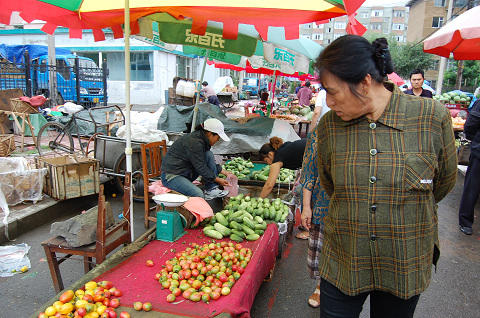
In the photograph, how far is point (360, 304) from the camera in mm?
1736

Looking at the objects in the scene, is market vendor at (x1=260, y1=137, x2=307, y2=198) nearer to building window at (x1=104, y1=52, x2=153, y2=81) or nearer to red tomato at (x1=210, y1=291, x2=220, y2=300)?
red tomato at (x1=210, y1=291, x2=220, y2=300)

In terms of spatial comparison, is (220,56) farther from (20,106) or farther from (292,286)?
(20,106)

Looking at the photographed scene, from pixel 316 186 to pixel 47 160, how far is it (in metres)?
4.42

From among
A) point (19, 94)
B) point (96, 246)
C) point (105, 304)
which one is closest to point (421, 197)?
point (105, 304)

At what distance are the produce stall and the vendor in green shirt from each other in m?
1.12

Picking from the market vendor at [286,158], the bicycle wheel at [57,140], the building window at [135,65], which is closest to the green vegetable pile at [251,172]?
the market vendor at [286,158]

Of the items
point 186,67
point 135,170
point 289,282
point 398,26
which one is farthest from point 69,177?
point 398,26

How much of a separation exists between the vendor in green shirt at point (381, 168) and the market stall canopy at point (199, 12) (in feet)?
4.98

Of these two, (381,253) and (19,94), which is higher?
(19,94)

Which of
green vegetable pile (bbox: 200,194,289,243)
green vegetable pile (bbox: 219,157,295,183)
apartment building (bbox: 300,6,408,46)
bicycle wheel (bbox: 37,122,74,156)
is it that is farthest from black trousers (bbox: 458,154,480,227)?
apartment building (bbox: 300,6,408,46)

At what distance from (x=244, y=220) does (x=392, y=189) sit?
2342mm

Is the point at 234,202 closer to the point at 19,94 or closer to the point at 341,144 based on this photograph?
the point at 341,144

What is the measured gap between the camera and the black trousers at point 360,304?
1.64m

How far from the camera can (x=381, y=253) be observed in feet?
5.09
